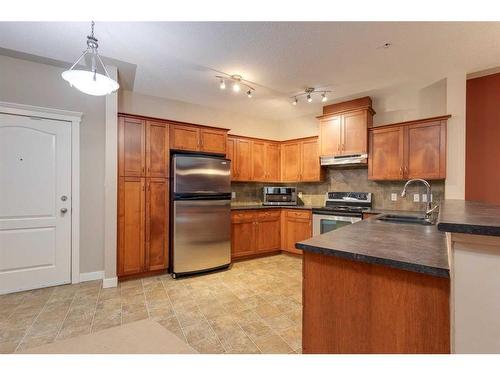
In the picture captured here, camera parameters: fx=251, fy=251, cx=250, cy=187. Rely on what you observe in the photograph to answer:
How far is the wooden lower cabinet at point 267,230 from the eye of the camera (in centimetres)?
425

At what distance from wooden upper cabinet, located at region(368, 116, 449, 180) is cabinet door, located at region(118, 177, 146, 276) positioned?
343 centimetres

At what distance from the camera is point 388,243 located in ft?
4.53

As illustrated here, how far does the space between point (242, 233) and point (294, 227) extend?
0.96 m

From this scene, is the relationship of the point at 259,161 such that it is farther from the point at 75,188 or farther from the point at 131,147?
the point at 75,188

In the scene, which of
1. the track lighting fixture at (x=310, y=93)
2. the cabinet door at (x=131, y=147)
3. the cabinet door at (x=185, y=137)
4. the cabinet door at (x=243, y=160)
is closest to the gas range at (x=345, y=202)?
the cabinet door at (x=243, y=160)

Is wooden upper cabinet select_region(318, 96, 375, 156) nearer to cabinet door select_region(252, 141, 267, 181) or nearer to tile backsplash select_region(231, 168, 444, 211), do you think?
tile backsplash select_region(231, 168, 444, 211)

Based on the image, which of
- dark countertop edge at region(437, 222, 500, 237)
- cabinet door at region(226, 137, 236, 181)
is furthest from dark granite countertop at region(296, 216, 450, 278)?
cabinet door at region(226, 137, 236, 181)

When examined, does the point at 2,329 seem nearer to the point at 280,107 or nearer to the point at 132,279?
the point at 132,279

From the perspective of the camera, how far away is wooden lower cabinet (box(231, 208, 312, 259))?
425 cm

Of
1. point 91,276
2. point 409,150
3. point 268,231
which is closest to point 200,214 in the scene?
point 268,231

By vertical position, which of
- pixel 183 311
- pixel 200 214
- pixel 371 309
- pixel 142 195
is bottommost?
pixel 183 311

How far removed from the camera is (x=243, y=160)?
185 inches

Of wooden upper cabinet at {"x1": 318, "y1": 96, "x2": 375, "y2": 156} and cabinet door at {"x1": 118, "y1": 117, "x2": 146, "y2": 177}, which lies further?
wooden upper cabinet at {"x1": 318, "y1": 96, "x2": 375, "y2": 156}
